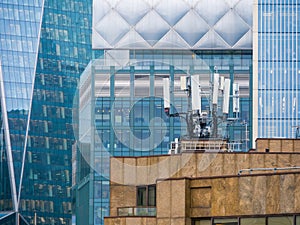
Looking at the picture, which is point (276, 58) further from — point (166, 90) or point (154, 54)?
point (166, 90)

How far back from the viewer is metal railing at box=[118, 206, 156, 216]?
51.0 m

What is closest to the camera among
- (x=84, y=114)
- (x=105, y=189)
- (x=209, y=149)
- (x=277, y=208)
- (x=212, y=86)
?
(x=277, y=208)

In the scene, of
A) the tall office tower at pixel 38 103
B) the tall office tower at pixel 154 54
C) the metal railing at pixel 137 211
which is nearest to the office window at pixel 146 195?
the metal railing at pixel 137 211

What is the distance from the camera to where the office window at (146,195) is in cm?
5359

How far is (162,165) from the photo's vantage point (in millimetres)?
53594

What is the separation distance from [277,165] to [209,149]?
4.43 m

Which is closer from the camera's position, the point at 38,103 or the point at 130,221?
the point at 130,221

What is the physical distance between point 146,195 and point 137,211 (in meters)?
1.82

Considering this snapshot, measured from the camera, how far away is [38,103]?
188m

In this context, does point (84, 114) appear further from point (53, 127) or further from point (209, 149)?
point (53, 127)

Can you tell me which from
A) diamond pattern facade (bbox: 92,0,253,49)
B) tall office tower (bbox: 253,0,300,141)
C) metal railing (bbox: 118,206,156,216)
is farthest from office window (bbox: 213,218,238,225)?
diamond pattern facade (bbox: 92,0,253,49)

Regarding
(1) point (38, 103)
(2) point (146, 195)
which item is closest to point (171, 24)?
(1) point (38, 103)

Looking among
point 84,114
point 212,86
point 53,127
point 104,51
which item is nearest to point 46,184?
point 53,127

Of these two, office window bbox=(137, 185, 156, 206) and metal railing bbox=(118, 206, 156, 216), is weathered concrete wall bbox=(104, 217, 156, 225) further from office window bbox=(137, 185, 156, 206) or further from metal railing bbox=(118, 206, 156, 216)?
office window bbox=(137, 185, 156, 206)
